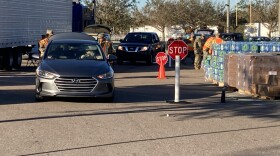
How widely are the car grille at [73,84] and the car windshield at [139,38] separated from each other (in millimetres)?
18104

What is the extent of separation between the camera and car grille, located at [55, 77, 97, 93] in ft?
43.1

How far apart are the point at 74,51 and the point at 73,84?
199 cm

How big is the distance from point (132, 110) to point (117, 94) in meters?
3.32

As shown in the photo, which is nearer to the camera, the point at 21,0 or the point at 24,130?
the point at 24,130

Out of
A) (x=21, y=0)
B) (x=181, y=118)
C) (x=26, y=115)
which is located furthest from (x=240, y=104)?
(x=21, y=0)

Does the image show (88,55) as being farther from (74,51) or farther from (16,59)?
(16,59)

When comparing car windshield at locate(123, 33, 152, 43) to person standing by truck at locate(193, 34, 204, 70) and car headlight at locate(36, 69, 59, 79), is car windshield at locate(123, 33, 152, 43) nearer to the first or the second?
person standing by truck at locate(193, 34, 204, 70)

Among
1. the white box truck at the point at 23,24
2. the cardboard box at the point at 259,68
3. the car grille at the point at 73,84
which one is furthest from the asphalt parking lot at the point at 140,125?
the white box truck at the point at 23,24

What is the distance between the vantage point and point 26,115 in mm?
11664

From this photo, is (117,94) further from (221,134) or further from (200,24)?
(200,24)

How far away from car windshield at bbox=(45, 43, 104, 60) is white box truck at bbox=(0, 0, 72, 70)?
820cm

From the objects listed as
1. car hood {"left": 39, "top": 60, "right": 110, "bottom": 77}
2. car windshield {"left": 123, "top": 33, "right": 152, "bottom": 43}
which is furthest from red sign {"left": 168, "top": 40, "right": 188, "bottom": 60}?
car windshield {"left": 123, "top": 33, "right": 152, "bottom": 43}

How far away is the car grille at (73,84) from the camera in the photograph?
43.1ft

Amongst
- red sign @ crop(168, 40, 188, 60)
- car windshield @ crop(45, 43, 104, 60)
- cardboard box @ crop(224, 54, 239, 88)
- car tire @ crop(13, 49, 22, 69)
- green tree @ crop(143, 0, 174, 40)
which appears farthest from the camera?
green tree @ crop(143, 0, 174, 40)
